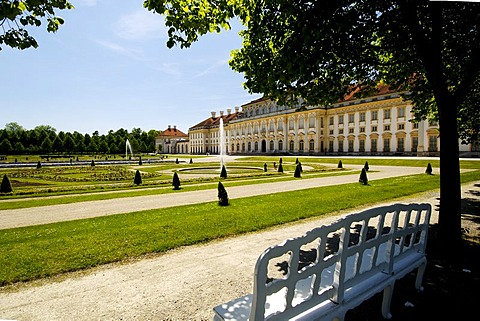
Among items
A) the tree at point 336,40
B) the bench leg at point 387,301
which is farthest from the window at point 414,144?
the bench leg at point 387,301

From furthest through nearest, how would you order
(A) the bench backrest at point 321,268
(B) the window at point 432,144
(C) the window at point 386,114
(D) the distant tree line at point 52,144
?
(D) the distant tree line at point 52,144 → (C) the window at point 386,114 → (B) the window at point 432,144 → (A) the bench backrest at point 321,268

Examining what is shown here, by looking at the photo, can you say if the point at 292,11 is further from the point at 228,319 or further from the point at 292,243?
the point at 228,319

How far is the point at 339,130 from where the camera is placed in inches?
2282

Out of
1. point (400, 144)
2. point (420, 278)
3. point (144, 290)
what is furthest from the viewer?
point (400, 144)

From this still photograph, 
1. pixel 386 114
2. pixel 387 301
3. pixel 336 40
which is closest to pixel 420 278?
pixel 387 301

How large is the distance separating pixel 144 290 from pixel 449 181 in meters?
5.32

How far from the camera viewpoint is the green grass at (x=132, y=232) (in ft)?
14.9

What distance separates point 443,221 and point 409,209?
2.58 metres

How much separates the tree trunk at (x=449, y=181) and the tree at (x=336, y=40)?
0.01m

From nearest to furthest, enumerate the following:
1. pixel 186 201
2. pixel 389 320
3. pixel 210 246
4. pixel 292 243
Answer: pixel 292 243 → pixel 389 320 → pixel 210 246 → pixel 186 201

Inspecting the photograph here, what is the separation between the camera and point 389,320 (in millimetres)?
2826

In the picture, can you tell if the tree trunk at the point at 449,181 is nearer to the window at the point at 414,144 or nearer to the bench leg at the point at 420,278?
the bench leg at the point at 420,278

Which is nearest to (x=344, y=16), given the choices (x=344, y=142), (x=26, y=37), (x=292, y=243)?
(x=292, y=243)

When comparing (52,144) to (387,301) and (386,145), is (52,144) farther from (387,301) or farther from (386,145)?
(387,301)
